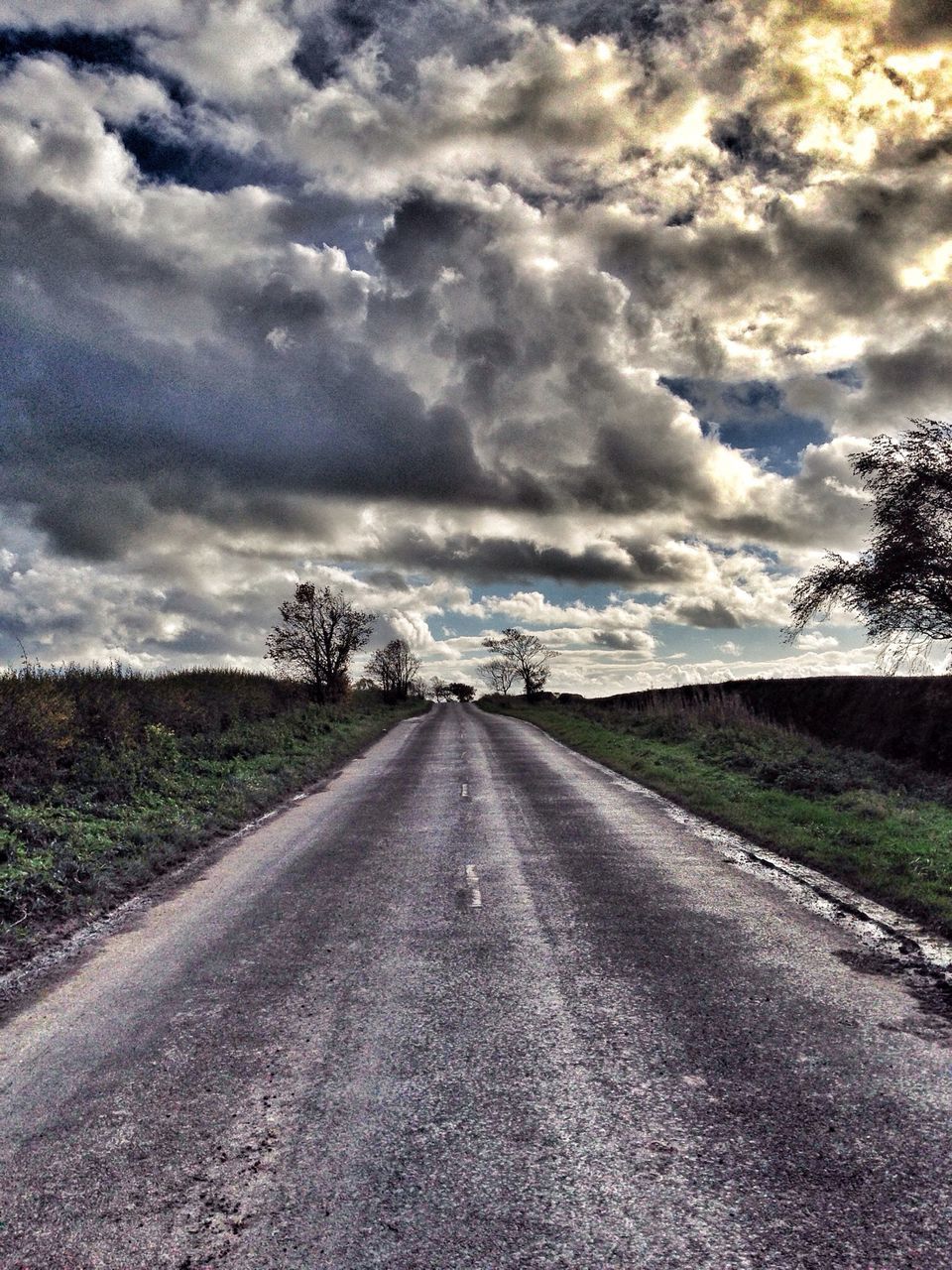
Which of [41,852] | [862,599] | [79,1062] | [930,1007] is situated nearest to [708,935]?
[930,1007]

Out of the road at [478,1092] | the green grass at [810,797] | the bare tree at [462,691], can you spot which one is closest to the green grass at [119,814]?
the road at [478,1092]

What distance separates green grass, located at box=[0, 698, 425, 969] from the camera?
8.12 metres

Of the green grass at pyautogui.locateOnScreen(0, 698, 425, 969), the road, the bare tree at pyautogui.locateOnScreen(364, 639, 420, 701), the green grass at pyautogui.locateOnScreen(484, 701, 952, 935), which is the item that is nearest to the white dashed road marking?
the road

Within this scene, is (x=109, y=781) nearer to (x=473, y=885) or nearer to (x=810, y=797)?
(x=473, y=885)

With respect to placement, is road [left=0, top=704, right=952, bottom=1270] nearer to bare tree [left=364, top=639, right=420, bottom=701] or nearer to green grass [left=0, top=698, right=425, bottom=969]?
green grass [left=0, top=698, right=425, bottom=969]

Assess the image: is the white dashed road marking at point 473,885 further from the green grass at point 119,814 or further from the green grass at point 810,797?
the green grass at point 810,797

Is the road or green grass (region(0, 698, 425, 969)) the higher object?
green grass (region(0, 698, 425, 969))

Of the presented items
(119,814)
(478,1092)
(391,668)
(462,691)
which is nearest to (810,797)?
(478,1092)

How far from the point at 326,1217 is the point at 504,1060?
151 centimetres

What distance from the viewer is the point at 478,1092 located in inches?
162

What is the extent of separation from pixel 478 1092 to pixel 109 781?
36.9ft

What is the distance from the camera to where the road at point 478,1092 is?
9.99ft

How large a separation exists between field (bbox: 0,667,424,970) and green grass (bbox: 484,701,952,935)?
8.25 metres

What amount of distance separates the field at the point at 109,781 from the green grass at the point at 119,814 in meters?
0.02
